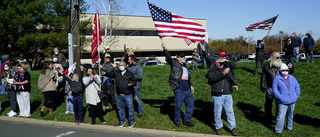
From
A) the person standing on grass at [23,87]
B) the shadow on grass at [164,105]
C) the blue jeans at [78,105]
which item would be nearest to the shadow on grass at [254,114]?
the shadow on grass at [164,105]

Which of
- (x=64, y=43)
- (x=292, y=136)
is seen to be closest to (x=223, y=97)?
(x=292, y=136)

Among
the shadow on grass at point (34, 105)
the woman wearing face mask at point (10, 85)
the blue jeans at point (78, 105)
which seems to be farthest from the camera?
the shadow on grass at point (34, 105)

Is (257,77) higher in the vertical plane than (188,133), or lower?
higher

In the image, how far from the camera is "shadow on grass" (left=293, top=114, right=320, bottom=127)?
286 inches

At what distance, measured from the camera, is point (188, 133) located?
6887mm

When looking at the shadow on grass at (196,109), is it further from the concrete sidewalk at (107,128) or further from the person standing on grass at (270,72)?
the person standing on grass at (270,72)

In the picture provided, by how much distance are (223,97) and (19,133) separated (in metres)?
5.78

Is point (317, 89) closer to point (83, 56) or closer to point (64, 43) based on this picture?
point (64, 43)

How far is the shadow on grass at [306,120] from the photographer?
7.26 metres

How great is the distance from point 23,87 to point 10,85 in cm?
87

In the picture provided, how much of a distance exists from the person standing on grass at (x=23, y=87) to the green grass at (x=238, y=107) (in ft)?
1.32

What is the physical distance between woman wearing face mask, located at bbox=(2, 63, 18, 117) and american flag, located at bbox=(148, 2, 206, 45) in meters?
6.02

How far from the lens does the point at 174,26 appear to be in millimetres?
7836

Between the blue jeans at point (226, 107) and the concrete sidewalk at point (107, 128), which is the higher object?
the blue jeans at point (226, 107)
